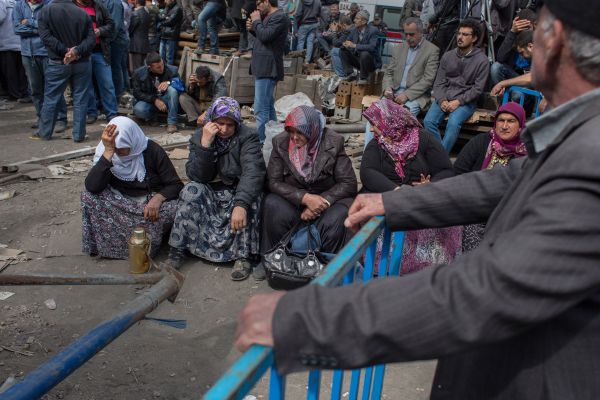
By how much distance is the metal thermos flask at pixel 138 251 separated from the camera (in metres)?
3.83

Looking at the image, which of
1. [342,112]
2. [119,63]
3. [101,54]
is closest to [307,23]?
[342,112]

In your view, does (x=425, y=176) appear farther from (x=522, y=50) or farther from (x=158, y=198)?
(x=522, y=50)

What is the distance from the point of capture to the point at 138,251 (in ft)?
12.6

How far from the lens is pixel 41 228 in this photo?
4.86 metres

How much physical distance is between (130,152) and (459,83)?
393 centimetres

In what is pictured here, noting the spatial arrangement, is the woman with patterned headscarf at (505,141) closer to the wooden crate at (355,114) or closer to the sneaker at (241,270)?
the sneaker at (241,270)

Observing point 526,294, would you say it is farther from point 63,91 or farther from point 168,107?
point 168,107

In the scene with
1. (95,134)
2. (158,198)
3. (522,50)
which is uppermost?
(522,50)

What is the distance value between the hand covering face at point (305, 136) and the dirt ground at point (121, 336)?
0.98 meters

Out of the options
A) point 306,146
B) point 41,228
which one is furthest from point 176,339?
point 41,228

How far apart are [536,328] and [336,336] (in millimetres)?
A: 413

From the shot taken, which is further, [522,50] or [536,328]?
[522,50]

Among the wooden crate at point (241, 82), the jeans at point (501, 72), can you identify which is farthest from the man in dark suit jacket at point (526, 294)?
the wooden crate at point (241, 82)

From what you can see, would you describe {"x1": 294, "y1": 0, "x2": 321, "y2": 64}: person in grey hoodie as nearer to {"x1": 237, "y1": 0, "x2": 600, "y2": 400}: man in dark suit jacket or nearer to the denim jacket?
the denim jacket
